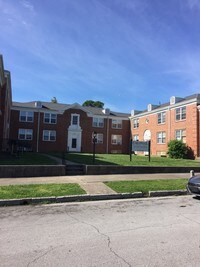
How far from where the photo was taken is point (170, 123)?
116ft

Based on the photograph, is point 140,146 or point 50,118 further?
point 50,118

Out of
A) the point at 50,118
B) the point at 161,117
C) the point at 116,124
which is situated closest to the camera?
the point at 161,117

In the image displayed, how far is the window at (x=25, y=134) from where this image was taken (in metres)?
39.0

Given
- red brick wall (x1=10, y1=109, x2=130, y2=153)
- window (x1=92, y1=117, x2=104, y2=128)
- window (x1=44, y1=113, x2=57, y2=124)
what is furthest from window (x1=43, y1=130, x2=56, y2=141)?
window (x1=92, y1=117, x2=104, y2=128)

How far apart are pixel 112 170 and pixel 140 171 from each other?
195 cm

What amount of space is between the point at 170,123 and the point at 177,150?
4.80 meters

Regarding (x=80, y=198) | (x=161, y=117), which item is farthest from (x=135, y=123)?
(x=80, y=198)

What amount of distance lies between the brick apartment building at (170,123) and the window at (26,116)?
1591 centimetres

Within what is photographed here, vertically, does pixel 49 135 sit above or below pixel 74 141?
above

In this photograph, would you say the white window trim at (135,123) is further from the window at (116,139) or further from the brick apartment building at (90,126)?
the window at (116,139)

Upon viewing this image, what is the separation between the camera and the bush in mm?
31602

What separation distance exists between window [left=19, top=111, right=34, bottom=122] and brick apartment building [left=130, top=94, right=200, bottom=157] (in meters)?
15.9

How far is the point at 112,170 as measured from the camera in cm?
1616

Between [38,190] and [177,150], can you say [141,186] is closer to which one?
[38,190]
